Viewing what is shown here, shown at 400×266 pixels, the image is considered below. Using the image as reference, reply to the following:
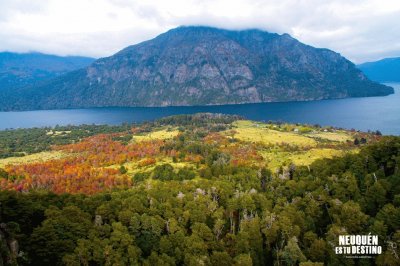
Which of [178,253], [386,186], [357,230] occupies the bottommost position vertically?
[178,253]

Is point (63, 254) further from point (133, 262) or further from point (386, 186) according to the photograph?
point (386, 186)

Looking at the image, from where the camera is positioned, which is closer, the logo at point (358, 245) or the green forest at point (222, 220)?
the green forest at point (222, 220)

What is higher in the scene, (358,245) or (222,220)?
(358,245)

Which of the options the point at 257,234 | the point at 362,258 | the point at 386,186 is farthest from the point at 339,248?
the point at 386,186

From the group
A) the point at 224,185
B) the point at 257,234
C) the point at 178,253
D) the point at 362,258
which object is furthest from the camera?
the point at 224,185

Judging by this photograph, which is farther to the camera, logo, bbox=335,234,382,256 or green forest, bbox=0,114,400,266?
logo, bbox=335,234,382,256

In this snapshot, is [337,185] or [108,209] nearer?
[108,209]

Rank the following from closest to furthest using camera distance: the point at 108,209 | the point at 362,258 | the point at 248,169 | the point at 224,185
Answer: the point at 362,258
the point at 108,209
the point at 224,185
the point at 248,169

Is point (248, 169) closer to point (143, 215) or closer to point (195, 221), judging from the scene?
point (195, 221)

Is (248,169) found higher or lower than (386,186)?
lower

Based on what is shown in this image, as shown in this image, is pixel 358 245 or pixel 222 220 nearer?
pixel 358 245
